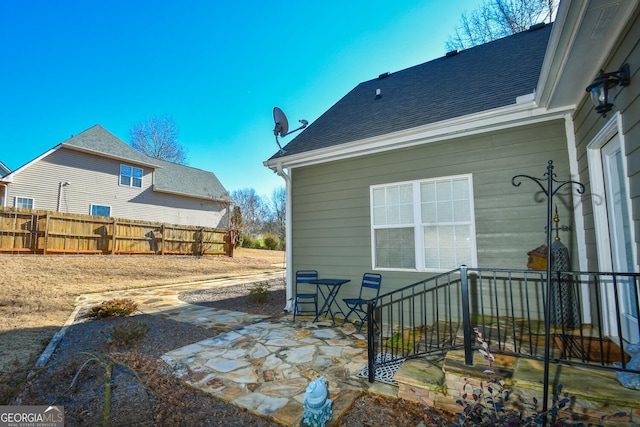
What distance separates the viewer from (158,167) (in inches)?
628

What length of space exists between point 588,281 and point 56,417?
475cm

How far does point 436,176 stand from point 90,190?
51.0 feet

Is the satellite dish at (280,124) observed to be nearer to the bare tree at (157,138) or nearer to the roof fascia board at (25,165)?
the roof fascia board at (25,165)

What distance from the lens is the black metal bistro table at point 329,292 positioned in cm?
466

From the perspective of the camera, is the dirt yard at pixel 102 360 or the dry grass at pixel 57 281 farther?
the dry grass at pixel 57 281

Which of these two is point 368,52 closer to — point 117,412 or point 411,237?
point 411,237

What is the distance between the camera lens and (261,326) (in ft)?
14.9

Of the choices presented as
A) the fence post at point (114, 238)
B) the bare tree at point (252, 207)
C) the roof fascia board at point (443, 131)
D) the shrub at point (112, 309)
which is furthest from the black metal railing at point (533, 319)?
the bare tree at point (252, 207)

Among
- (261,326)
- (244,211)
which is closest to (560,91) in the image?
(261,326)

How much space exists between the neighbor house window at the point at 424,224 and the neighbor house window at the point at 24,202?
1485cm

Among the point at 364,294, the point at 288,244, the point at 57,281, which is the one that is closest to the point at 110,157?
the point at 57,281

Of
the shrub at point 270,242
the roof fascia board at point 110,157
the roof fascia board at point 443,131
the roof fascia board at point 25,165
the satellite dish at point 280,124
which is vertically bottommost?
the shrub at point 270,242

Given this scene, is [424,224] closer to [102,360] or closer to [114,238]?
[102,360]

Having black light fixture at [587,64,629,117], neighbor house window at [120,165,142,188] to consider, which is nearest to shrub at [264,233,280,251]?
neighbor house window at [120,165,142,188]
